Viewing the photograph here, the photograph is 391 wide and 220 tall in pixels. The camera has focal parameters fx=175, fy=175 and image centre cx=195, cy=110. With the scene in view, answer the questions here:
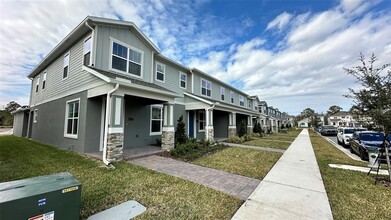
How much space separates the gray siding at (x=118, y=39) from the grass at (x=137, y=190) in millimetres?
5117

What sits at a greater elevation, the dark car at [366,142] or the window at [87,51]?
the window at [87,51]

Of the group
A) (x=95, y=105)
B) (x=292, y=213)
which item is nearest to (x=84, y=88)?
(x=95, y=105)

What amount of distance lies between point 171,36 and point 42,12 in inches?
277

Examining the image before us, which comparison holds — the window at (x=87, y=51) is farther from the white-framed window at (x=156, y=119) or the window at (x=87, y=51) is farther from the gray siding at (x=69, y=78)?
the white-framed window at (x=156, y=119)

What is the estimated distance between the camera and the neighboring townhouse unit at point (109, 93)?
794 cm

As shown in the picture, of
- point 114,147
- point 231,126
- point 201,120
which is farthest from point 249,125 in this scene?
point 114,147

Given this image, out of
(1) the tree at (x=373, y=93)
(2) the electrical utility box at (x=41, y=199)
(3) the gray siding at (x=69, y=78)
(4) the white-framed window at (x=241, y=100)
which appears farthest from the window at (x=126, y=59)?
(4) the white-framed window at (x=241, y=100)

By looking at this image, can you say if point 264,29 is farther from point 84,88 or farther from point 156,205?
point 156,205

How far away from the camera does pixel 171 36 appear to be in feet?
41.1

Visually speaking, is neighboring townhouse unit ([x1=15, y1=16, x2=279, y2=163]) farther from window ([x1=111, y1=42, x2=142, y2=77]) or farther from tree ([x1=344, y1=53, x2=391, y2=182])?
tree ([x1=344, y1=53, x2=391, y2=182])

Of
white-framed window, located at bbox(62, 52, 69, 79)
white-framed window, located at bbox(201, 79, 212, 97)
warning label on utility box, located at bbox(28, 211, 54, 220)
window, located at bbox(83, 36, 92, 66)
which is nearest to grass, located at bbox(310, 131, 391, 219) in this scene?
warning label on utility box, located at bbox(28, 211, 54, 220)

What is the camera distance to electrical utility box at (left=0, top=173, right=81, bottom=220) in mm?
2234

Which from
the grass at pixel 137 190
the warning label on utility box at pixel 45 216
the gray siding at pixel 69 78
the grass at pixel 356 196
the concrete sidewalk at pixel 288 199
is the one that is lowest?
the grass at pixel 356 196

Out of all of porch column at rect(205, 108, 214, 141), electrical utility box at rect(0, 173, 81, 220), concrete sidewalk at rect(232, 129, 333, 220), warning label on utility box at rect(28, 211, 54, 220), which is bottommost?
concrete sidewalk at rect(232, 129, 333, 220)
